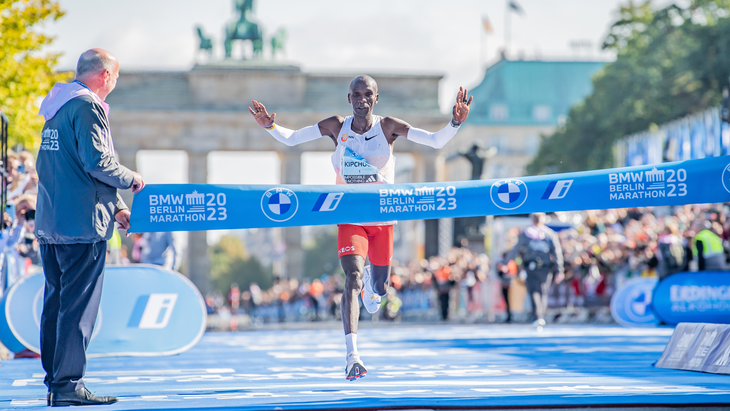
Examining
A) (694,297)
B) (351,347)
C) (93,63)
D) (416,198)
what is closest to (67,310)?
(93,63)

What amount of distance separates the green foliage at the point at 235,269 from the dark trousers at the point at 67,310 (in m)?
102

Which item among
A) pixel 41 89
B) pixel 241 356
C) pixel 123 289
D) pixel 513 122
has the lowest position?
pixel 241 356

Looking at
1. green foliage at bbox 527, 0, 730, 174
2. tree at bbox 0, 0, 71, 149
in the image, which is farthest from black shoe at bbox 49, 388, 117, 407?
green foliage at bbox 527, 0, 730, 174

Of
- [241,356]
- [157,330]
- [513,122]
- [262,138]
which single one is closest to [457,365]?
[241,356]

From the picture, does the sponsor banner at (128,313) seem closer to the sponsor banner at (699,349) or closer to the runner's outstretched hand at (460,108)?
the runner's outstretched hand at (460,108)

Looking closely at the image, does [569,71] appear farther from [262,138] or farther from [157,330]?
[157,330]

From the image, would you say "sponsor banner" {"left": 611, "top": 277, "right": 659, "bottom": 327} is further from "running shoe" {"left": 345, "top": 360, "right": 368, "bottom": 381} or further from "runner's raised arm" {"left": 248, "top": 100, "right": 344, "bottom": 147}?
"running shoe" {"left": 345, "top": 360, "right": 368, "bottom": 381}

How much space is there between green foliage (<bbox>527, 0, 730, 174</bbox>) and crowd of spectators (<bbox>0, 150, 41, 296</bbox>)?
107 feet

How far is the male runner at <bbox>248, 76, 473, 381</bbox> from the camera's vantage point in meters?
6.93

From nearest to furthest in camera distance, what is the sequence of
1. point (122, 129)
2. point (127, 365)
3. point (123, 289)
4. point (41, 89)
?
point (127, 365), point (123, 289), point (41, 89), point (122, 129)

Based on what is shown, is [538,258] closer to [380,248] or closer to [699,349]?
[699,349]

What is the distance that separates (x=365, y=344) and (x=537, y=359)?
11.2 ft

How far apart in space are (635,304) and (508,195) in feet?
29.0

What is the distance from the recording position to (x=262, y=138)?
172ft
